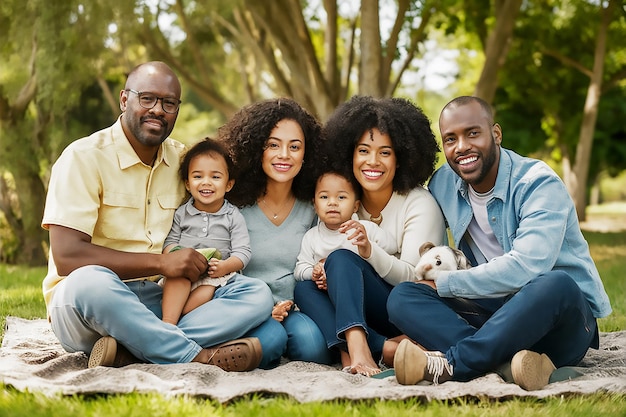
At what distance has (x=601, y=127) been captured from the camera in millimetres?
21844

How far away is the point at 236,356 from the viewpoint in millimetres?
3998

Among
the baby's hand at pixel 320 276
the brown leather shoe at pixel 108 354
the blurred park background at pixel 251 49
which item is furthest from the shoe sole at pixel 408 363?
the blurred park background at pixel 251 49

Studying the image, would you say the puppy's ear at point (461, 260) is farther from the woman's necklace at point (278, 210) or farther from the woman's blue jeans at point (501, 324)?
the woman's necklace at point (278, 210)

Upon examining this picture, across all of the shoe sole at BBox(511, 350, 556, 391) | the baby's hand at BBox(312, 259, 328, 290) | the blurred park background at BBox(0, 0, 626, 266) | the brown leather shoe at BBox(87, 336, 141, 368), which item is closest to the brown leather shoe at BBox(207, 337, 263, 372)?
the brown leather shoe at BBox(87, 336, 141, 368)

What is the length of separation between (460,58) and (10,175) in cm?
1788

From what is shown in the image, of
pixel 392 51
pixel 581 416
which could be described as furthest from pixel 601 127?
pixel 581 416

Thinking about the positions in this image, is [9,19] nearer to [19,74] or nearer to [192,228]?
[19,74]

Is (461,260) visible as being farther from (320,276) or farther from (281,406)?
(281,406)

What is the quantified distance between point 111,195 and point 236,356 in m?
1.14

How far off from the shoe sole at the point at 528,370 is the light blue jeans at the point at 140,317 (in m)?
1.35

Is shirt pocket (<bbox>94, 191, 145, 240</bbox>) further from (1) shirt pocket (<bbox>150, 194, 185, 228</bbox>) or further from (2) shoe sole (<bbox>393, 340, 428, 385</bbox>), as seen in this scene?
(2) shoe sole (<bbox>393, 340, 428, 385</bbox>)

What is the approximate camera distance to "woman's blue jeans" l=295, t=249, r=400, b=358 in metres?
4.14

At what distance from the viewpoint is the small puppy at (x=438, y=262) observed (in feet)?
13.6

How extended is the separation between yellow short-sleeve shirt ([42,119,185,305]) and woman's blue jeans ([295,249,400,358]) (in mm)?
932
